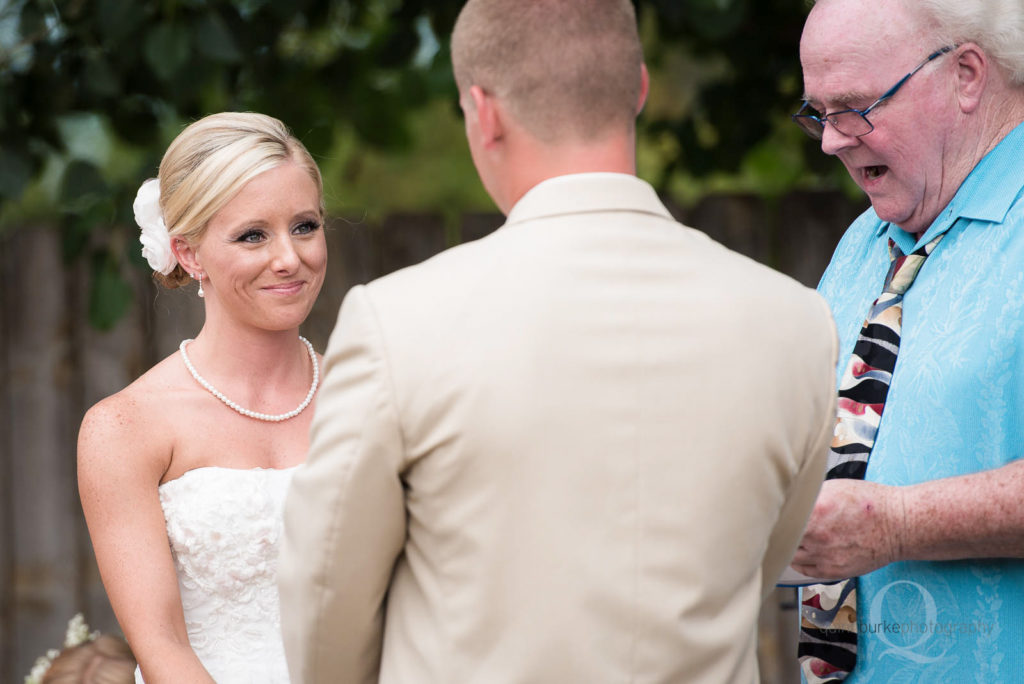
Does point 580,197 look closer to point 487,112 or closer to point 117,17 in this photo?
point 487,112

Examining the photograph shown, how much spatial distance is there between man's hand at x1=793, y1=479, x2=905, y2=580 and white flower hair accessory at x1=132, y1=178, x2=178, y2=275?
5.42 ft

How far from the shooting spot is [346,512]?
1.61 metres

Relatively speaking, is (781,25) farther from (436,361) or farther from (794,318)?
(436,361)

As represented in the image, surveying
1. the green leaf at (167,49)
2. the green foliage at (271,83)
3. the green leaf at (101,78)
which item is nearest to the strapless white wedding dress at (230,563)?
the green foliage at (271,83)

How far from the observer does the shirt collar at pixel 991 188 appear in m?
2.33

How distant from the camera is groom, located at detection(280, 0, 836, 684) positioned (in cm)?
157

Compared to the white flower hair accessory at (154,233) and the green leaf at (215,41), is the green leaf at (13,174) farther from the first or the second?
the white flower hair accessory at (154,233)

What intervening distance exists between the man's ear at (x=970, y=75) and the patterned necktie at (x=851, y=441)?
304 mm

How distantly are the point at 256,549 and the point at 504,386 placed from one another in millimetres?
1262

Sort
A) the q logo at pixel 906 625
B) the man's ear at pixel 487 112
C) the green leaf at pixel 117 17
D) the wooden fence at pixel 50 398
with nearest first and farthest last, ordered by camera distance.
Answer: the man's ear at pixel 487 112, the q logo at pixel 906 625, the green leaf at pixel 117 17, the wooden fence at pixel 50 398

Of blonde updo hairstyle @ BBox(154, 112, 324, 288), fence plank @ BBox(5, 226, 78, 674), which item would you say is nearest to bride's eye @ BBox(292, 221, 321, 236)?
blonde updo hairstyle @ BBox(154, 112, 324, 288)

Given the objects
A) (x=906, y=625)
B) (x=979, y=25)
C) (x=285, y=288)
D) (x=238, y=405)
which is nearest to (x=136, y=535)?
(x=238, y=405)

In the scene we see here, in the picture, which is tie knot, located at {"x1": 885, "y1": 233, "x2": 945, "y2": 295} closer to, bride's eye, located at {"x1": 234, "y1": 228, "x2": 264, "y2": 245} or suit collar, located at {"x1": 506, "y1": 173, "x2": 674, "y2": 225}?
suit collar, located at {"x1": 506, "y1": 173, "x2": 674, "y2": 225}

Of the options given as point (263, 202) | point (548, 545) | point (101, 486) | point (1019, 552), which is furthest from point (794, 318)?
point (101, 486)
